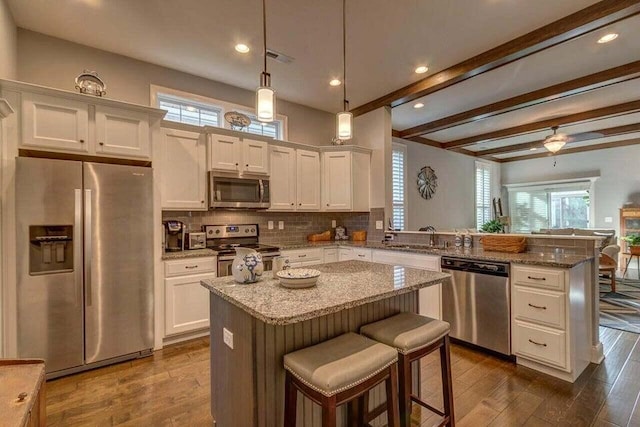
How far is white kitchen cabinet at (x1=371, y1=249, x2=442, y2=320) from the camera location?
3.19 meters

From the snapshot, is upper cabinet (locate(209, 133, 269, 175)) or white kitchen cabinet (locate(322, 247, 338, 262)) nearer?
upper cabinet (locate(209, 133, 269, 175))

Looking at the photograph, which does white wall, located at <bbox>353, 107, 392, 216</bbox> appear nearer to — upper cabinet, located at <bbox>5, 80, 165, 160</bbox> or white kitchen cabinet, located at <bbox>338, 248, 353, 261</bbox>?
white kitchen cabinet, located at <bbox>338, 248, 353, 261</bbox>

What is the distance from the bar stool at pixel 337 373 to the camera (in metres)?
1.20

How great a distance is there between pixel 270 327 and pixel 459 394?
5.51 ft

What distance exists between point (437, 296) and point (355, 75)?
2.80 metres

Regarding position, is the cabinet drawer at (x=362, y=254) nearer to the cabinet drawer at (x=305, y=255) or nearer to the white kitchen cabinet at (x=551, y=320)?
the cabinet drawer at (x=305, y=255)

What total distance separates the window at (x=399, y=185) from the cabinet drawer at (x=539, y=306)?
134 inches

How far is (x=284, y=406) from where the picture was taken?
144 cm

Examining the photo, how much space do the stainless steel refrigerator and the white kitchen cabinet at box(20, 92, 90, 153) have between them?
22cm

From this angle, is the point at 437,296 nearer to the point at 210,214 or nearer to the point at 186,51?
the point at 210,214

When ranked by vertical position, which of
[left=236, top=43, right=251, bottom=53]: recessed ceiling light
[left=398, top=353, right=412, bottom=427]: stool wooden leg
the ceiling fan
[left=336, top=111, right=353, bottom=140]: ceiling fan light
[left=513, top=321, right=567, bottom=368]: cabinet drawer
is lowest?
[left=513, top=321, right=567, bottom=368]: cabinet drawer

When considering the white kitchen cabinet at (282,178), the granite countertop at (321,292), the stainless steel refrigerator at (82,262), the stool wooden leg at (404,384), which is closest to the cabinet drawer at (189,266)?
the stainless steel refrigerator at (82,262)

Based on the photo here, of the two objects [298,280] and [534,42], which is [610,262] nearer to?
[534,42]

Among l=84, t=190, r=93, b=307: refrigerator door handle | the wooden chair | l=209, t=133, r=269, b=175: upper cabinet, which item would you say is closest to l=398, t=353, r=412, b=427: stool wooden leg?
l=84, t=190, r=93, b=307: refrigerator door handle
